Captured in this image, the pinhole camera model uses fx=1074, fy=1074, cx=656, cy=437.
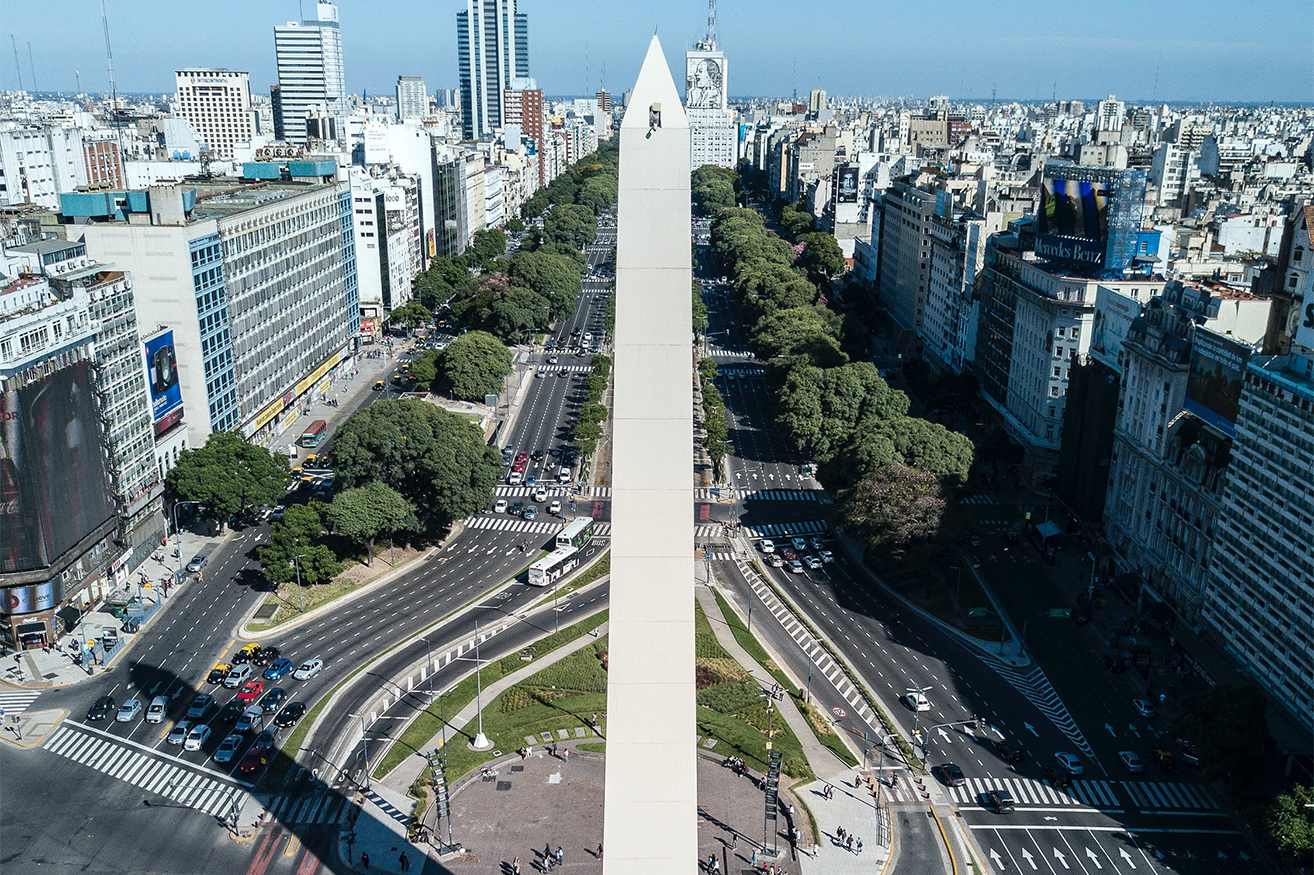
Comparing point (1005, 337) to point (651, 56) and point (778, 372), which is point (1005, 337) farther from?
point (651, 56)

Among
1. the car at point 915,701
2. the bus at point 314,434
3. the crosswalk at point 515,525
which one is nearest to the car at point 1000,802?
the car at point 915,701

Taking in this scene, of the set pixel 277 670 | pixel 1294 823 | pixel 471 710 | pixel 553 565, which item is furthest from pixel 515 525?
pixel 1294 823

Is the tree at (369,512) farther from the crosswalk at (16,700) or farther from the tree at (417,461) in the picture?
the crosswalk at (16,700)

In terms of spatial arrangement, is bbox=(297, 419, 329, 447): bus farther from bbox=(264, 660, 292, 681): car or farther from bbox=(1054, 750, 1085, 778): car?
bbox=(1054, 750, 1085, 778): car

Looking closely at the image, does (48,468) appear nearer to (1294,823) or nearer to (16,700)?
(16,700)

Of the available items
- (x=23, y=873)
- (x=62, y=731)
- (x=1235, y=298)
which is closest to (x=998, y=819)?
(x=1235, y=298)
